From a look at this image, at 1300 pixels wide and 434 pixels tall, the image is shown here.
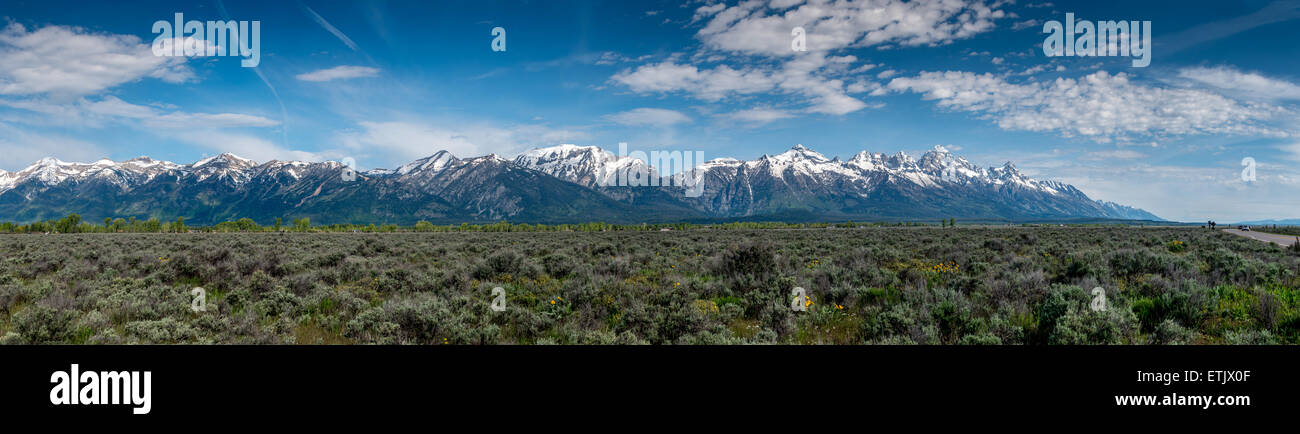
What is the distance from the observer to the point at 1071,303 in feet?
25.5

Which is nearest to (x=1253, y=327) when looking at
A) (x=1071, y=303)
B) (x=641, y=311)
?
(x=1071, y=303)

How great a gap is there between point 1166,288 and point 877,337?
24.4 feet
